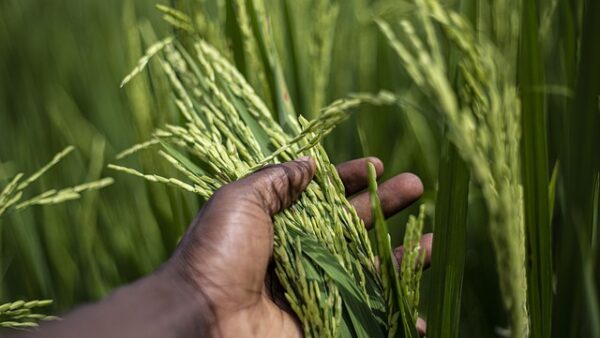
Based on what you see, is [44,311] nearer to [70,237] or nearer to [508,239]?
[70,237]

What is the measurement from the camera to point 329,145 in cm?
175

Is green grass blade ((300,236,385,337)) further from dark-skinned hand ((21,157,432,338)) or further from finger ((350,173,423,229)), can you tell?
finger ((350,173,423,229))

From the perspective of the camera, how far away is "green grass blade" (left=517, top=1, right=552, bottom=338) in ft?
Answer: 3.30

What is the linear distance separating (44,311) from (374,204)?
1.04m

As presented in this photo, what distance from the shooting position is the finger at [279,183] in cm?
120

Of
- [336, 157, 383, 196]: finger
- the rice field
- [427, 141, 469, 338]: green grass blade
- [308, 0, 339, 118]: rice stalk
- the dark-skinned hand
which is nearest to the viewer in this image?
the rice field

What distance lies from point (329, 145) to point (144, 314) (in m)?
0.73

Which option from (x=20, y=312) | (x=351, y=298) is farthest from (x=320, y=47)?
(x=20, y=312)

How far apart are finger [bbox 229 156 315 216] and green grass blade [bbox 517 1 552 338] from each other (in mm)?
324

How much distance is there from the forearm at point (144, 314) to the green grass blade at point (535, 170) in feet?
1.69

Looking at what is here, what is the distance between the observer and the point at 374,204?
1.00 meters

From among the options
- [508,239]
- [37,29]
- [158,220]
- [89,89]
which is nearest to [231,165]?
[158,220]

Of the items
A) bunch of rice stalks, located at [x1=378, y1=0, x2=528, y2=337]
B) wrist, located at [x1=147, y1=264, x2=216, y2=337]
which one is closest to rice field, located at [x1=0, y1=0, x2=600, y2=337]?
bunch of rice stalks, located at [x1=378, y1=0, x2=528, y2=337]

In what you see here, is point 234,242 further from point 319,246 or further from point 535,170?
point 535,170
